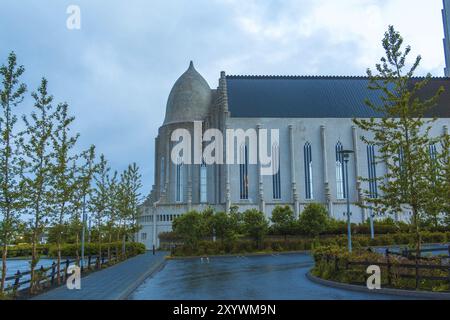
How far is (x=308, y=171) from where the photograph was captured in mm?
65125

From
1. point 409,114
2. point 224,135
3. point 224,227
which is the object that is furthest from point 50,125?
point 224,135

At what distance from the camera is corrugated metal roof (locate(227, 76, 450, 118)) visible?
6762 cm

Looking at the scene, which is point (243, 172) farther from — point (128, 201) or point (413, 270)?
point (413, 270)

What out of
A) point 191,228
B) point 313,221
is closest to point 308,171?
→ point 313,221

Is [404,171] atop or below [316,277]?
atop

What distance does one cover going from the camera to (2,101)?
15.7 meters

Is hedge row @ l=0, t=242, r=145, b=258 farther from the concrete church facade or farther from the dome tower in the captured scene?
the dome tower

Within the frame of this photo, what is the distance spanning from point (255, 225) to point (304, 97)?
3389cm

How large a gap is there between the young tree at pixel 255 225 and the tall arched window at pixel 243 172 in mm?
20096

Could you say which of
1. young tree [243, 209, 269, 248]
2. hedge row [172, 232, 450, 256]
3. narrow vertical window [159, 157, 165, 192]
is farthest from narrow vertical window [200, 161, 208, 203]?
young tree [243, 209, 269, 248]

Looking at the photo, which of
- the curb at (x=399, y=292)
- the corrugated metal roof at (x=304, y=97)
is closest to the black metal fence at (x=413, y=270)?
the curb at (x=399, y=292)
